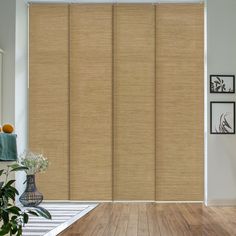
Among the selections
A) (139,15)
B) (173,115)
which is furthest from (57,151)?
(139,15)

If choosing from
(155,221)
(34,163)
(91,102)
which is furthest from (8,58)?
(155,221)

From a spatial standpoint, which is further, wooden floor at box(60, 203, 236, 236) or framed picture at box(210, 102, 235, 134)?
framed picture at box(210, 102, 235, 134)

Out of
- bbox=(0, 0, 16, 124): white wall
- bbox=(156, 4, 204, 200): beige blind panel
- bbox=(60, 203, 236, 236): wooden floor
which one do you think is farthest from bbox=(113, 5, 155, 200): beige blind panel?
bbox=(0, 0, 16, 124): white wall

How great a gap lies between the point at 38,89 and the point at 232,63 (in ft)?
9.42

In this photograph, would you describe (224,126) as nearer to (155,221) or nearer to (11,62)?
(155,221)

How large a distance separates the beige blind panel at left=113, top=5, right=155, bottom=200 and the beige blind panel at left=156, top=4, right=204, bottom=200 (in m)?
0.12

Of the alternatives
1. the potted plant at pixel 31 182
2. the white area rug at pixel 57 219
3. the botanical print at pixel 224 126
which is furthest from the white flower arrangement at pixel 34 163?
the botanical print at pixel 224 126

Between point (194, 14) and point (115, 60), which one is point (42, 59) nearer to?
point (115, 60)

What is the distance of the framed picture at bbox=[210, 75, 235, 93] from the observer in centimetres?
580

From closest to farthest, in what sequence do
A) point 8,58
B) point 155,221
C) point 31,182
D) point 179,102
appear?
point 155,221, point 31,182, point 8,58, point 179,102

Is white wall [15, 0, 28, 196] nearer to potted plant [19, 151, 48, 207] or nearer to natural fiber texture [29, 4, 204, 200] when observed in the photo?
natural fiber texture [29, 4, 204, 200]

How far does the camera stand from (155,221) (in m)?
4.64

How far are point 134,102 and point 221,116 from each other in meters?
1.28

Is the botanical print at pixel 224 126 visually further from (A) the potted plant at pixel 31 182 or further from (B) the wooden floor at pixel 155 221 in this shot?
(A) the potted plant at pixel 31 182
